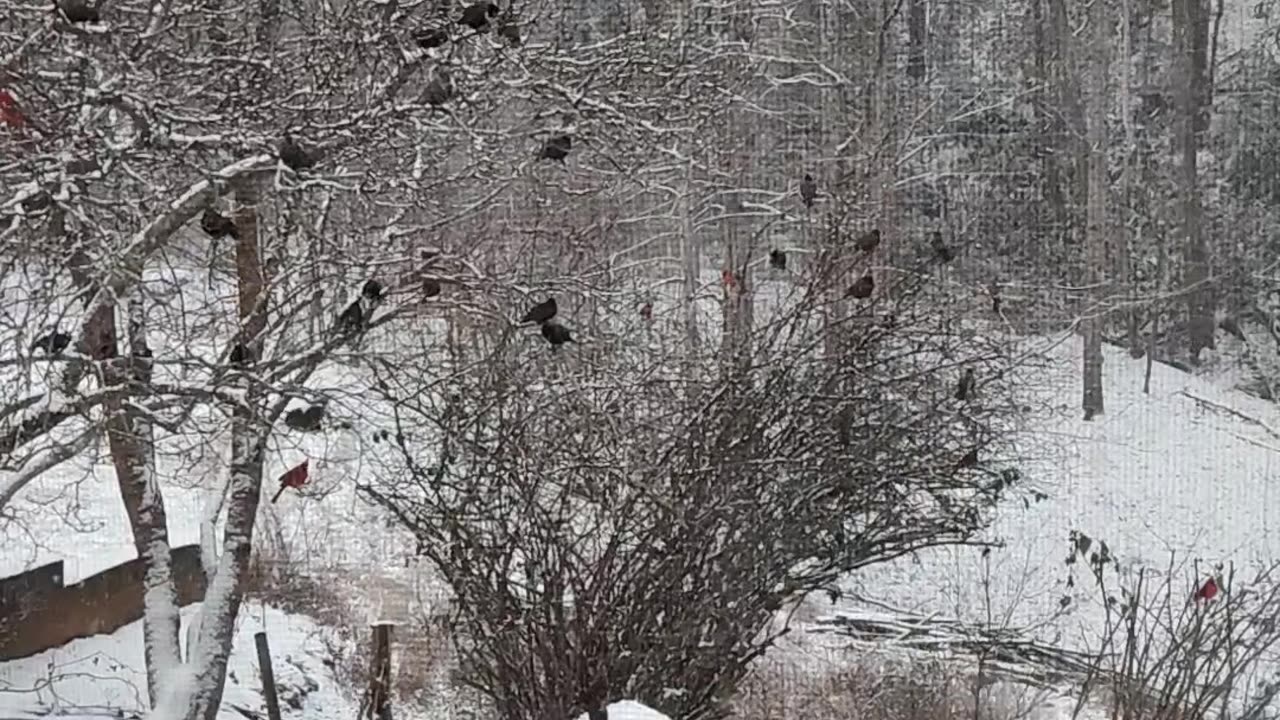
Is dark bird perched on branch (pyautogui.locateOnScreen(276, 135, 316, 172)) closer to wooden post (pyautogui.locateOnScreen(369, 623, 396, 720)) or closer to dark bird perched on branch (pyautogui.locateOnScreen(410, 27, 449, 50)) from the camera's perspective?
dark bird perched on branch (pyautogui.locateOnScreen(410, 27, 449, 50))

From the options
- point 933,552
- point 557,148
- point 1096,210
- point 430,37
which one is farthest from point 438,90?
point 1096,210

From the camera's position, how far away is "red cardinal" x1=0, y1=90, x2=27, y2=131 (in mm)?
1072

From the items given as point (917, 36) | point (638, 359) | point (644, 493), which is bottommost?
point (644, 493)

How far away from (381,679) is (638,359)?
0.61 metres

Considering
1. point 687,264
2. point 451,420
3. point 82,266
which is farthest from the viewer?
point 687,264

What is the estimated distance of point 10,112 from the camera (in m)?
1.08

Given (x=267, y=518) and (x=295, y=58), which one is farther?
(x=267, y=518)

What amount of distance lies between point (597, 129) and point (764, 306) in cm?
37

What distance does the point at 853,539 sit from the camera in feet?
5.95

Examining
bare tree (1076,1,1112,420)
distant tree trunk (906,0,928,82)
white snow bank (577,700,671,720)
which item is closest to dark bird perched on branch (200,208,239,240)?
white snow bank (577,700,671,720)

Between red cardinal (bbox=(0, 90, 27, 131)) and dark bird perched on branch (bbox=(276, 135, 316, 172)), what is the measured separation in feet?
0.72

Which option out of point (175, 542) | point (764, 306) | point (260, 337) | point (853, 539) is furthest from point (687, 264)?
point (260, 337)

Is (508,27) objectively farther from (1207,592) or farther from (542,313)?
(1207,592)

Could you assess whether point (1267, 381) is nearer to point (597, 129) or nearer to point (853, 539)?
point (853, 539)
